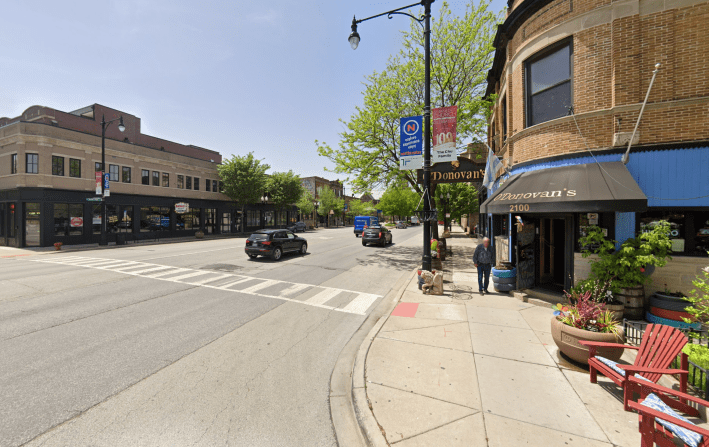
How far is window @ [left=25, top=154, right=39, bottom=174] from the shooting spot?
22.0m

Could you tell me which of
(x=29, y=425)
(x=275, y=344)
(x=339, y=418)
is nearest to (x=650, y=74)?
(x=339, y=418)

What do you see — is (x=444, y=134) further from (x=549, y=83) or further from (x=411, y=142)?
(x=549, y=83)

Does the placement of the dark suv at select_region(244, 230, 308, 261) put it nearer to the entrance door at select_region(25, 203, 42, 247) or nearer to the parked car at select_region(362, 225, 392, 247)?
the parked car at select_region(362, 225, 392, 247)

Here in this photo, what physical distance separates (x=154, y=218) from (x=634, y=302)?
3602 centimetres

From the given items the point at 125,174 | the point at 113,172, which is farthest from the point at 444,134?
the point at 125,174

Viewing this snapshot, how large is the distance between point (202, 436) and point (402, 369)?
282 centimetres

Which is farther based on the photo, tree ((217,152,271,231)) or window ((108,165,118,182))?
tree ((217,152,271,231))

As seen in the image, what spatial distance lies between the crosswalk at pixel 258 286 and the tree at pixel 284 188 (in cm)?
3086

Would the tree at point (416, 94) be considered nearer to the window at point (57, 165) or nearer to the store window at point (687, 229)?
the store window at point (687, 229)

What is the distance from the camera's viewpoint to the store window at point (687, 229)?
6445 mm

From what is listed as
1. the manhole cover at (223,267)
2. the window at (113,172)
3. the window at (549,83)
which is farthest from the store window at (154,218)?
the window at (549,83)

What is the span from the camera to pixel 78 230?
2403 centimetres

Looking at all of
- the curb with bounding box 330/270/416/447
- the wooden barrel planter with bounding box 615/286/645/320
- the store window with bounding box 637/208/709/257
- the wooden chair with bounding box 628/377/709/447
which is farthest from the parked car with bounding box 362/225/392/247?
the wooden chair with bounding box 628/377/709/447

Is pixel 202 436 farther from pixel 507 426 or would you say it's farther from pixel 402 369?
pixel 507 426
